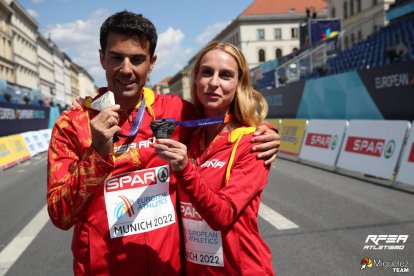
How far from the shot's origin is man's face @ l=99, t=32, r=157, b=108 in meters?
1.98

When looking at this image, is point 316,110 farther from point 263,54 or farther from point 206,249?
point 263,54

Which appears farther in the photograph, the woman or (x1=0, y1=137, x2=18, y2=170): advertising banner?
(x1=0, y1=137, x2=18, y2=170): advertising banner

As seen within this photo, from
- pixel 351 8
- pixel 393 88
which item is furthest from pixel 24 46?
pixel 393 88

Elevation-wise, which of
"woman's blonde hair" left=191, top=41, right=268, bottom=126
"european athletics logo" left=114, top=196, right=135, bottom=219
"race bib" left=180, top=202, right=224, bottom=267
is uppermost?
"woman's blonde hair" left=191, top=41, right=268, bottom=126

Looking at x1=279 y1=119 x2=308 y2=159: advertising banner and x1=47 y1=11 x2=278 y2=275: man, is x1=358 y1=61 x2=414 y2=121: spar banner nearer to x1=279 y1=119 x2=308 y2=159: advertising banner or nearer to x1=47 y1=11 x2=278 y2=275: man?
x1=279 y1=119 x2=308 y2=159: advertising banner

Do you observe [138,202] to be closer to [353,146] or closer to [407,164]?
[407,164]

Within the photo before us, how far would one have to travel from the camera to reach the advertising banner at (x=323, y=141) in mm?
10023

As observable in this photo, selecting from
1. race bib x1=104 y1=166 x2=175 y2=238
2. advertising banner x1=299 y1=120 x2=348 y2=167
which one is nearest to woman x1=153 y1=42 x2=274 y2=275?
race bib x1=104 y1=166 x2=175 y2=238

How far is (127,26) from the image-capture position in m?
1.95

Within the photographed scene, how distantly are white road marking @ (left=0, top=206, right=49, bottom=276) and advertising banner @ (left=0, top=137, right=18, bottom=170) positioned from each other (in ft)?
25.1

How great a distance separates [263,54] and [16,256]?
81.4 m

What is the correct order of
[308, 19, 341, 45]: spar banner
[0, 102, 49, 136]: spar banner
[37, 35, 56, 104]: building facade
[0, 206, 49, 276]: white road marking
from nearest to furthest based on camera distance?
[0, 206, 49, 276]: white road marking < [0, 102, 49, 136]: spar banner < [308, 19, 341, 45]: spar banner < [37, 35, 56, 104]: building facade

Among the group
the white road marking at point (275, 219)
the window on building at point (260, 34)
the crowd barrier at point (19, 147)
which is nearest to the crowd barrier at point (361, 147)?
the white road marking at point (275, 219)

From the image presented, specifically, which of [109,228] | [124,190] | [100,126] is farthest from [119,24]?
[109,228]
